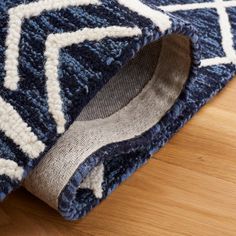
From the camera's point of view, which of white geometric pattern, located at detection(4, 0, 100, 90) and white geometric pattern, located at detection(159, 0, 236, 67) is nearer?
white geometric pattern, located at detection(4, 0, 100, 90)

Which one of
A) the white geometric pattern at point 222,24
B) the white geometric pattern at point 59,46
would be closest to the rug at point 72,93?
the white geometric pattern at point 59,46

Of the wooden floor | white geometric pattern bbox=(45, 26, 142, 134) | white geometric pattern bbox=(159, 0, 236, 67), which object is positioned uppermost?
white geometric pattern bbox=(45, 26, 142, 134)

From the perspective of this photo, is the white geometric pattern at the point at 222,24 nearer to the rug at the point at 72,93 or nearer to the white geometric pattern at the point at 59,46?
the rug at the point at 72,93

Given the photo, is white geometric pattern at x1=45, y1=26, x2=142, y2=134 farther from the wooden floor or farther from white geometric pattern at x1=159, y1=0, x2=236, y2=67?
white geometric pattern at x1=159, y1=0, x2=236, y2=67

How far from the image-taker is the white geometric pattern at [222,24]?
100 centimetres

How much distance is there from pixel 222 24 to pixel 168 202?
47 centimetres

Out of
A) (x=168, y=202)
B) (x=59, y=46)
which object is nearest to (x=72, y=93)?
(x=59, y=46)

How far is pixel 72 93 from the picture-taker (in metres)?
0.68

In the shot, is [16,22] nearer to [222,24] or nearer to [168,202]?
[168,202]

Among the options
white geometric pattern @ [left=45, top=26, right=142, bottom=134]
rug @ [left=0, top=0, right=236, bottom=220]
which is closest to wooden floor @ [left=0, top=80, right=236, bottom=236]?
rug @ [left=0, top=0, right=236, bottom=220]

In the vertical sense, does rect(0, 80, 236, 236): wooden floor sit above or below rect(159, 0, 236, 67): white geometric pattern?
below

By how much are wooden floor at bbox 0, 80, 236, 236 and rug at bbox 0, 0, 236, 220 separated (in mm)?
25

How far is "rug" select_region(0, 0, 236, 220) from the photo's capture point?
0.67 meters

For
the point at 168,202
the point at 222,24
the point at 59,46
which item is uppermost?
the point at 59,46
